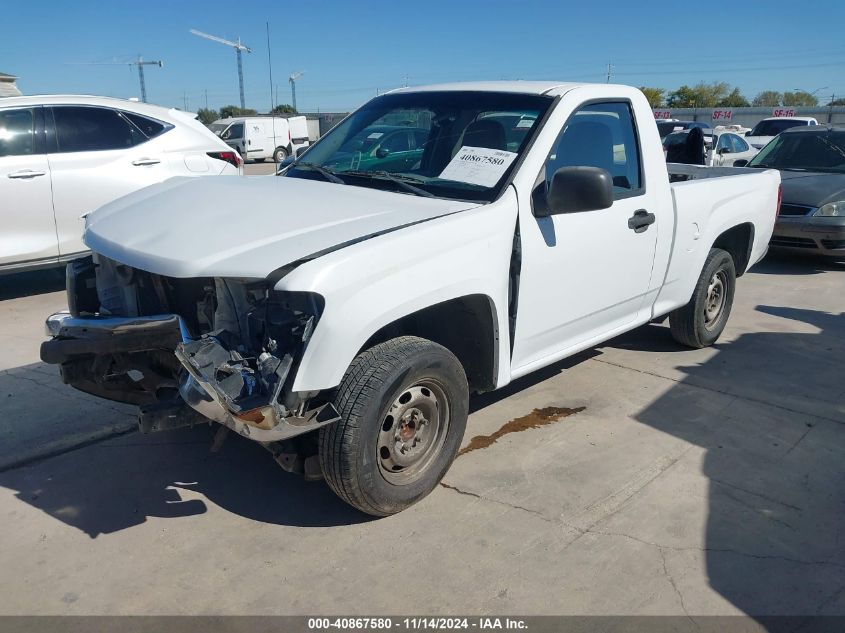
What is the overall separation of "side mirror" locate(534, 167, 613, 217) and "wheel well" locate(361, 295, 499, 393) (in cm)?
60

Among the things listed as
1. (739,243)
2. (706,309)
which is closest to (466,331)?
(706,309)

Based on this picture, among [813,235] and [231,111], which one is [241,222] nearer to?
[813,235]

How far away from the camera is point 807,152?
33.2ft

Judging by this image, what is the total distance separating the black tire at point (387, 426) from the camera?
3.02 metres

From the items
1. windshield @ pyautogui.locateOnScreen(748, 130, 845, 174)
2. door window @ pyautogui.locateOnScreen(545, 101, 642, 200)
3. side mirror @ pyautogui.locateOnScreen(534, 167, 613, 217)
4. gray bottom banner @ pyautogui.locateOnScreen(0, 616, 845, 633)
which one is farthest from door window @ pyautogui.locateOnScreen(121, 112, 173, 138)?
windshield @ pyautogui.locateOnScreen(748, 130, 845, 174)

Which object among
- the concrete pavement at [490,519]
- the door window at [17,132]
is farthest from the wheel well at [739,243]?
the door window at [17,132]

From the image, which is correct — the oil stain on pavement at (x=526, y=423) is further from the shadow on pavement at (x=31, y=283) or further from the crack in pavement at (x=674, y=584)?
the shadow on pavement at (x=31, y=283)

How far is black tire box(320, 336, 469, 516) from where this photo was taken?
3.02 meters

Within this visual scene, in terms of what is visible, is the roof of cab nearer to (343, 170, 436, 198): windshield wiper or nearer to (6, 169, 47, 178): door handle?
Answer: (343, 170, 436, 198): windshield wiper

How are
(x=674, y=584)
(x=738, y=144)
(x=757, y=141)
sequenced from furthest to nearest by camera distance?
(x=757, y=141) → (x=738, y=144) → (x=674, y=584)

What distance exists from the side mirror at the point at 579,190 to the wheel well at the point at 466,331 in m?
0.60

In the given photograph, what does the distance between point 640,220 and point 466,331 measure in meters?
1.44

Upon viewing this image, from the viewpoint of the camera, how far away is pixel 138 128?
7648mm

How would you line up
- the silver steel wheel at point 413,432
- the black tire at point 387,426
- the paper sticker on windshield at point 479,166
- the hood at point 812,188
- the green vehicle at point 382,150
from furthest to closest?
the hood at point 812,188 → the green vehicle at point 382,150 → the paper sticker on windshield at point 479,166 → the silver steel wheel at point 413,432 → the black tire at point 387,426
